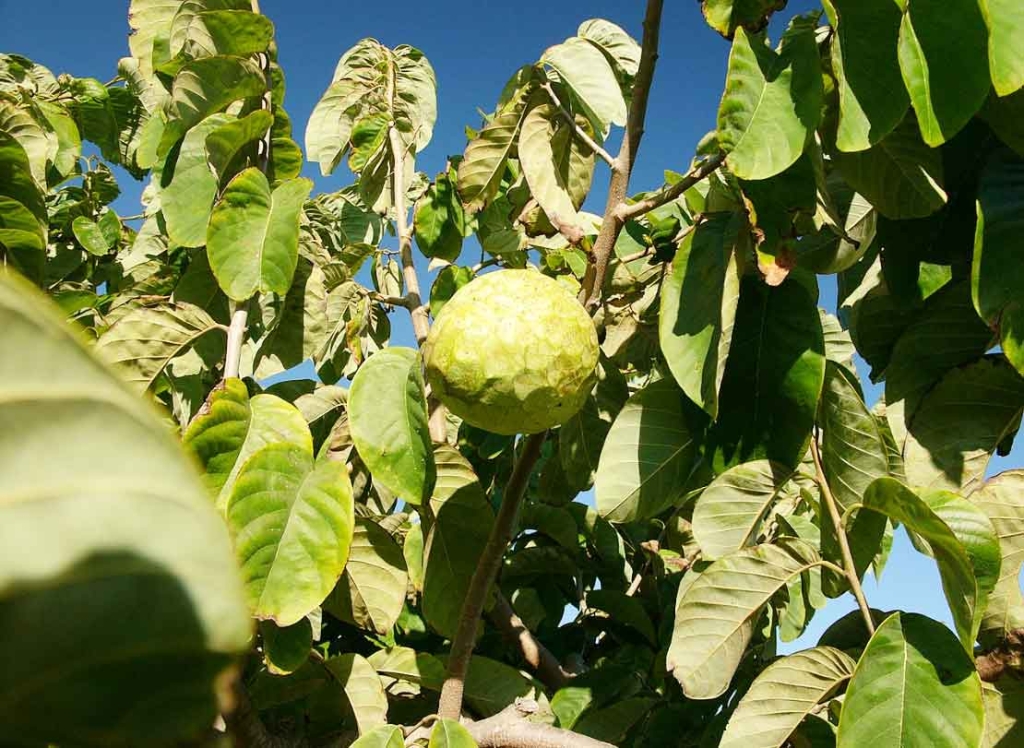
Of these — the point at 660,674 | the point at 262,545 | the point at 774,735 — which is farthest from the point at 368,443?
the point at 660,674

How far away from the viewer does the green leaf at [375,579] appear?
164 cm

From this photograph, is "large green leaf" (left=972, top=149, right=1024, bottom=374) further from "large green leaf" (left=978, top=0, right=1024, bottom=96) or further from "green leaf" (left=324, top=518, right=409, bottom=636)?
"green leaf" (left=324, top=518, right=409, bottom=636)

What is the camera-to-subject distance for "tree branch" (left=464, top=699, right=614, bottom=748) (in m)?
1.34

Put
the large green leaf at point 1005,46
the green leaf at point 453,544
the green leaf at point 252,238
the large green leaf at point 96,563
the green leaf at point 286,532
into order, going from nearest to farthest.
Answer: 1. the large green leaf at point 96,563
2. the large green leaf at point 1005,46
3. the green leaf at point 286,532
4. the green leaf at point 453,544
5. the green leaf at point 252,238

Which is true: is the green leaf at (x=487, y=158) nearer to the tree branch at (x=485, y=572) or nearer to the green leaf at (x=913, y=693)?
the tree branch at (x=485, y=572)

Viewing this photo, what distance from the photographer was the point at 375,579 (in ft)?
5.41

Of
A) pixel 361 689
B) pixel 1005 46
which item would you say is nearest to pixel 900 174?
pixel 1005 46

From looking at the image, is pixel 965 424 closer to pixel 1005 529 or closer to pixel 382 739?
pixel 1005 529

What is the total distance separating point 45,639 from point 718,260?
1178 mm

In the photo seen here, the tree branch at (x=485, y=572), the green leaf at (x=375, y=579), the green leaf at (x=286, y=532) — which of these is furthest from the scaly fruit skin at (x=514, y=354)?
the green leaf at (x=375, y=579)

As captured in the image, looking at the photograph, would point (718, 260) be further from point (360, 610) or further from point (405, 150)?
point (405, 150)

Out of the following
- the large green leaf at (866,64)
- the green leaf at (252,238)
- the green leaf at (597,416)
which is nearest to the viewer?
the large green leaf at (866,64)

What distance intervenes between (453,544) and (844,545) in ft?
2.19

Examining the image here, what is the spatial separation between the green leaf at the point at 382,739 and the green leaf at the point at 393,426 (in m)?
0.35
